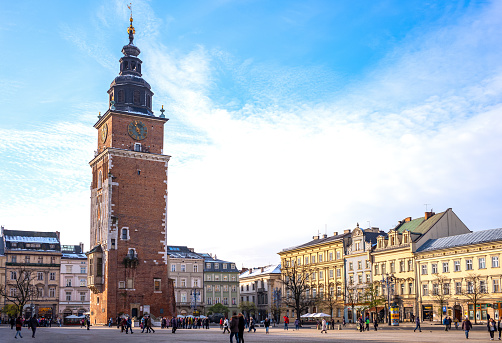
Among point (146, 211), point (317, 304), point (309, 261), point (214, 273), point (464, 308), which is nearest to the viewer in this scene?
point (464, 308)

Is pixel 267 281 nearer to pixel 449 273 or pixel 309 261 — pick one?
pixel 309 261

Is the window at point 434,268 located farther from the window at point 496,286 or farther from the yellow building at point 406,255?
the window at point 496,286

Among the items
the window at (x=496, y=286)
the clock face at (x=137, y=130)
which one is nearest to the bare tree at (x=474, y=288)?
the window at (x=496, y=286)

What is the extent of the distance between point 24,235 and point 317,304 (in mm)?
54657

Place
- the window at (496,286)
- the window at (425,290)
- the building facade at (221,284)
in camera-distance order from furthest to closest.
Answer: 1. the building facade at (221,284)
2. the window at (425,290)
3. the window at (496,286)

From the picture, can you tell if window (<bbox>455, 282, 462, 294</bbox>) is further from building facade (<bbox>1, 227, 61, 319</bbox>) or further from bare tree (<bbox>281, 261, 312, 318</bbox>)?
building facade (<bbox>1, 227, 61, 319</bbox>)

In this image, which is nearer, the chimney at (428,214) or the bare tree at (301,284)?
the chimney at (428,214)

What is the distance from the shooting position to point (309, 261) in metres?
98.4

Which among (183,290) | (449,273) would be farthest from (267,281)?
(449,273)

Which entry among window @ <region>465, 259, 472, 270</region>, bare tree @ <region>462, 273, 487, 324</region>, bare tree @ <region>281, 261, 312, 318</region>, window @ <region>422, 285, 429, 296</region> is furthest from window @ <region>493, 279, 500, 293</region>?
bare tree @ <region>281, 261, 312, 318</region>

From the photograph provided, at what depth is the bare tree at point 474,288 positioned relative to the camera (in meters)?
63.8

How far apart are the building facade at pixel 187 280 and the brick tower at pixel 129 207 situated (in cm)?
3440

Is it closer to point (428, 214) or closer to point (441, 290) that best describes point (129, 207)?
Answer: point (441, 290)

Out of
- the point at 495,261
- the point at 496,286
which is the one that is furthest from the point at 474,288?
the point at 495,261
